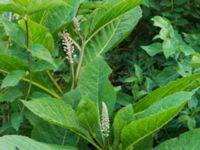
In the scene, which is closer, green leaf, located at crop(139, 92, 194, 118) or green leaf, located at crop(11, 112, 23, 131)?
green leaf, located at crop(139, 92, 194, 118)

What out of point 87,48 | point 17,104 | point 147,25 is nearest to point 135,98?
point 87,48

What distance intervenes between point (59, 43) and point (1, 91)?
0.34 m

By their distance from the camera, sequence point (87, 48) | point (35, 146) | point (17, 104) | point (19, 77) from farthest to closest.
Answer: point (87, 48), point (17, 104), point (19, 77), point (35, 146)

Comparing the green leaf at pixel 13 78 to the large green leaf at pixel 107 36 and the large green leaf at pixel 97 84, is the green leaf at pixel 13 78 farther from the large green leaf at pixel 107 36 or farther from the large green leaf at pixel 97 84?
the large green leaf at pixel 107 36

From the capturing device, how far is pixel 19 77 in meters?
1.75

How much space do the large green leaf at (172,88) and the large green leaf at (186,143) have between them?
6.1 inches

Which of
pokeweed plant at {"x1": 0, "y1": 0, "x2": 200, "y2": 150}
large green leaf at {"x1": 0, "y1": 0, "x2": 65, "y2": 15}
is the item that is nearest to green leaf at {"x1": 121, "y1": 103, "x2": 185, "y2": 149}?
pokeweed plant at {"x1": 0, "y1": 0, "x2": 200, "y2": 150}

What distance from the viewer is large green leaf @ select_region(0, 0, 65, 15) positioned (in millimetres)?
1646

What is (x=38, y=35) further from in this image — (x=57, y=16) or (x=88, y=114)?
(x=88, y=114)

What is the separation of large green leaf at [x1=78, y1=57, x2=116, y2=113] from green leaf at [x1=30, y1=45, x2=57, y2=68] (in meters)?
0.12

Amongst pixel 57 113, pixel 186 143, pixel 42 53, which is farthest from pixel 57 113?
pixel 186 143

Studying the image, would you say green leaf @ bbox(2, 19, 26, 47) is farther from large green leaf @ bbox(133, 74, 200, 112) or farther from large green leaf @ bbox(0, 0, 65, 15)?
large green leaf @ bbox(133, 74, 200, 112)

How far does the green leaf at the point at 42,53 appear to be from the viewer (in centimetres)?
172

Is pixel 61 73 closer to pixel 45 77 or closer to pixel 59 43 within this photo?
pixel 59 43
